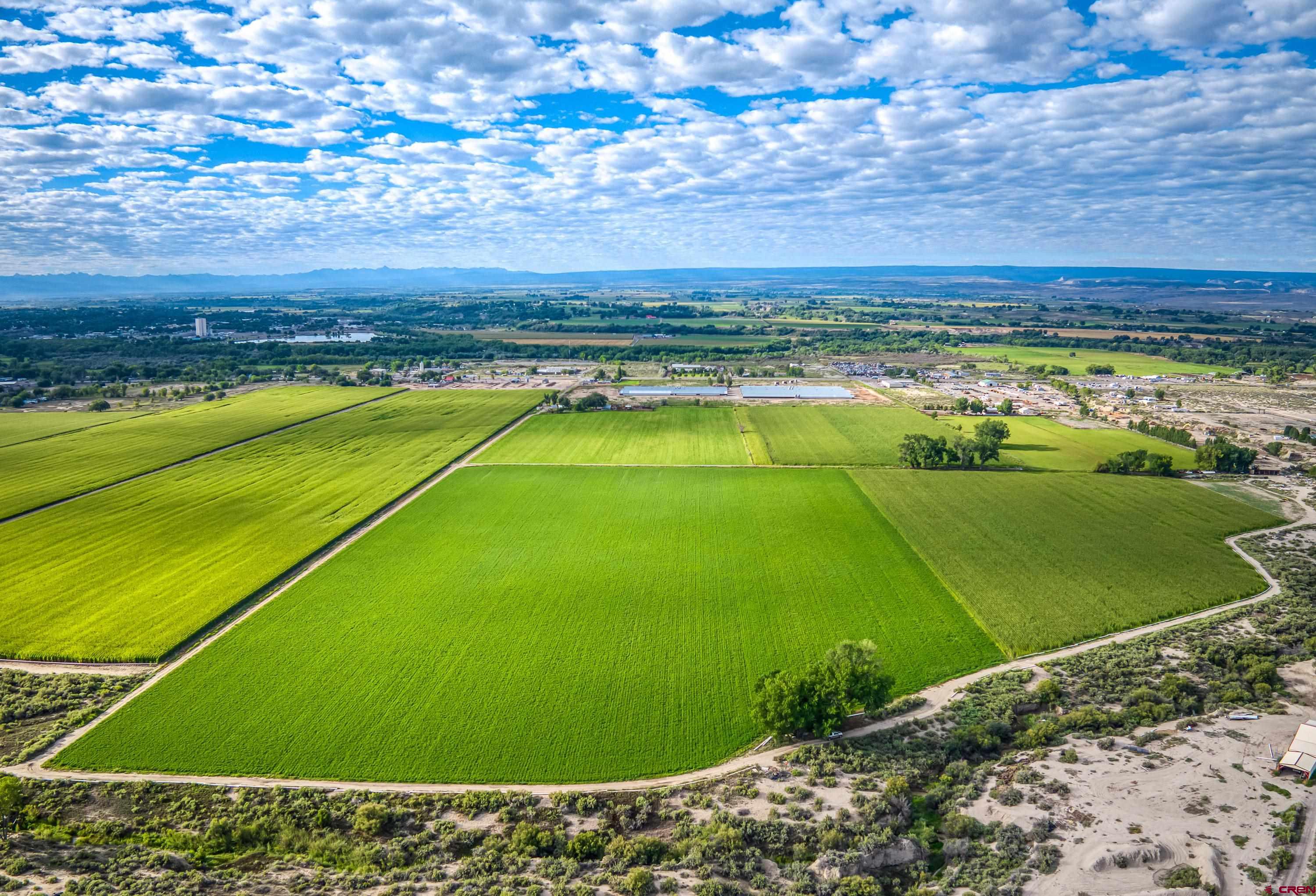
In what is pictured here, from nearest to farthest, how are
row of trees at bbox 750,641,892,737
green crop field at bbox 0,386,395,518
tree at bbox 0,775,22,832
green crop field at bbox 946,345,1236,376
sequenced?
tree at bbox 0,775,22,832
row of trees at bbox 750,641,892,737
green crop field at bbox 0,386,395,518
green crop field at bbox 946,345,1236,376

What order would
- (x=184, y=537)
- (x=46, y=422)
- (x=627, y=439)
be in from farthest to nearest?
(x=46, y=422) < (x=627, y=439) < (x=184, y=537)

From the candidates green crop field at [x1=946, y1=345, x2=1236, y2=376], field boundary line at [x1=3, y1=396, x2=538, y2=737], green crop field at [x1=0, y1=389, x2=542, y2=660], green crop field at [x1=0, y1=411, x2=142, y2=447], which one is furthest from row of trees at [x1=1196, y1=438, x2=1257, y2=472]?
green crop field at [x1=0, y1=411, x2=142, y2=447]

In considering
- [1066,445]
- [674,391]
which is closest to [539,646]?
[1066,445]

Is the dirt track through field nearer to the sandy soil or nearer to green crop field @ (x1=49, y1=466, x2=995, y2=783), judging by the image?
green crop field @ (x1=49, y1=466, x2=995, y2=783)

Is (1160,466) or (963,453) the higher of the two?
(963,453)

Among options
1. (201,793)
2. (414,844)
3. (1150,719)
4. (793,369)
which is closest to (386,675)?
(201,793)

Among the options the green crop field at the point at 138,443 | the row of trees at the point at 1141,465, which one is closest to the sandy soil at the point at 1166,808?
the row of trees at the point at 1141,465

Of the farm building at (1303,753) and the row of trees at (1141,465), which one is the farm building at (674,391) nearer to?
the row of trees at (1141,465)

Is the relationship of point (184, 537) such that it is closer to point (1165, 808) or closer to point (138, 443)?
point (138, 443)
